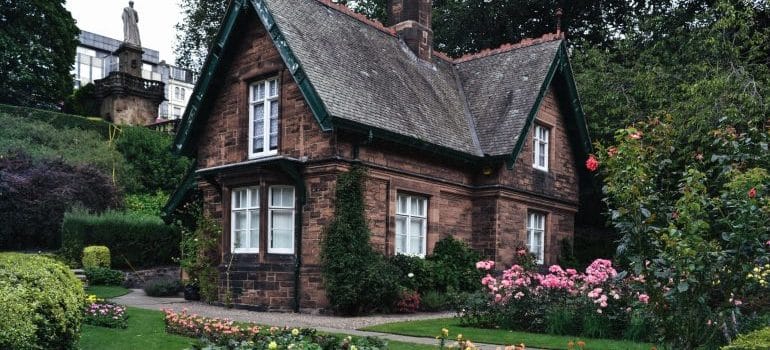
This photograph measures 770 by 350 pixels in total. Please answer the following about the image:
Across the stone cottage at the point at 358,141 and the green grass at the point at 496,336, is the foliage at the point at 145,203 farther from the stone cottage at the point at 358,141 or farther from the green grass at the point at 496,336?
the green grass at the point at 496,336

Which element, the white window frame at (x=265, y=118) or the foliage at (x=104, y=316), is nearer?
the foliage at (x=104, y=316)

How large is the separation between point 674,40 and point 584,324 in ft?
51.0

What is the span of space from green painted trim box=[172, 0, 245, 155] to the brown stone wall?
26.6 ft

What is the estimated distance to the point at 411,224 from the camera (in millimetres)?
16781

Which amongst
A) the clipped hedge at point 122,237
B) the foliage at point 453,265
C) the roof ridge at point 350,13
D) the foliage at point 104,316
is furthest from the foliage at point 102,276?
the roof ridge at point 350,13

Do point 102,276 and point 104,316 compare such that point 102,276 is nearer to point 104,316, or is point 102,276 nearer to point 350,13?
point 104,316

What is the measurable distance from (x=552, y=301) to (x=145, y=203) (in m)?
23.0

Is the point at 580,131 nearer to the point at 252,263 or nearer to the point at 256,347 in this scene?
the point at 252,263

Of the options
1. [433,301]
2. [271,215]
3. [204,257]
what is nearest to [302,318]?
[271,215]

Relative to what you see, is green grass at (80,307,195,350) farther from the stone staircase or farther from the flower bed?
the stone staircase

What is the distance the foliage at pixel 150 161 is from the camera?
3231cm

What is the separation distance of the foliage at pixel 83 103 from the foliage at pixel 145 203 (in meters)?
16.2

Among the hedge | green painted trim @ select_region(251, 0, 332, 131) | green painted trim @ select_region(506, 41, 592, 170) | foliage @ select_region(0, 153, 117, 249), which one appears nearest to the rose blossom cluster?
green painted trim @ select_region(251, 0, 332, 131)

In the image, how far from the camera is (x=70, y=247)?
22.9m
